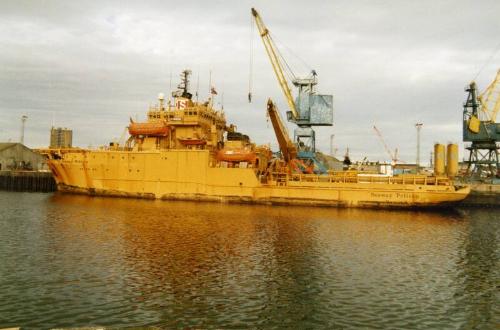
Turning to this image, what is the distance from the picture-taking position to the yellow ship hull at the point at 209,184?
37156mm

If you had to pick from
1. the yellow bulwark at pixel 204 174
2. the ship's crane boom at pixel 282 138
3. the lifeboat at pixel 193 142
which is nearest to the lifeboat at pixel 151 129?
the yellow bulwark at pixel 204 174

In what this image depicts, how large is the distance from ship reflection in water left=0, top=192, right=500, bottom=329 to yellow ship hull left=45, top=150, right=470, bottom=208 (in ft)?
33.6

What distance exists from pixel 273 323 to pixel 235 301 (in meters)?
1.82

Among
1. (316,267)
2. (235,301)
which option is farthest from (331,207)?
(235,301)

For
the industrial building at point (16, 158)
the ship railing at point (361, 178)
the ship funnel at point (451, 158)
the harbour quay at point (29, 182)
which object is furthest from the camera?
the industrial building at point (16, 158)

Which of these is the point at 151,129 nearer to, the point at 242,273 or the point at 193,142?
the point at 193,142

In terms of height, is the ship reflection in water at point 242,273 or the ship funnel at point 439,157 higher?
the ship funnel at point 439,157

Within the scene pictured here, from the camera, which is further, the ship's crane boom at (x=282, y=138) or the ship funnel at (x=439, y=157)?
the ship funnel at (x=439, y=157)

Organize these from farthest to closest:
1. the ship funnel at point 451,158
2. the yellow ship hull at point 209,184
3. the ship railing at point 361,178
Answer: the ship funnel at point 451,158
the ship railing at point 361,178
the yellow ship hull at point 209,184

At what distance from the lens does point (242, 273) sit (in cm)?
1493

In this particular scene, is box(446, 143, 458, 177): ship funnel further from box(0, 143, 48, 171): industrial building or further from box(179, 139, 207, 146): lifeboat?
box(0, 143, 48, 171): industrial building

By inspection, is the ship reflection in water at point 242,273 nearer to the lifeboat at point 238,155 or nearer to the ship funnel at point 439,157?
the lifeboat at point 238,155

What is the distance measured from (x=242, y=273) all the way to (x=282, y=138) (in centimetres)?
3061

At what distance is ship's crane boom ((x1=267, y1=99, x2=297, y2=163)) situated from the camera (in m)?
43.4
